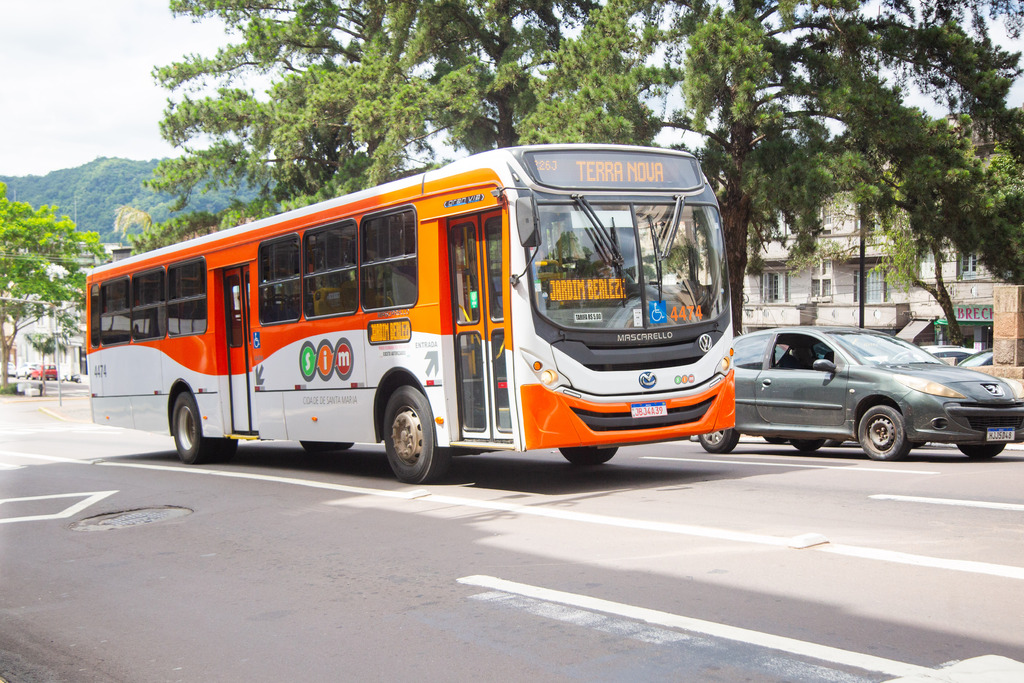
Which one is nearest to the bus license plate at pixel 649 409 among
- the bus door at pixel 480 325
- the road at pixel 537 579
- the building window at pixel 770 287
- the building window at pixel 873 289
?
the road at pixel 537 579

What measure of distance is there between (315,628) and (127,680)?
101 cm

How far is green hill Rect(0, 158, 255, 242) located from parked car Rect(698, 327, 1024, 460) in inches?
4122

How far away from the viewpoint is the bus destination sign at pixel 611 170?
9750 millimetres

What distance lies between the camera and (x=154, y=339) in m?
16.5

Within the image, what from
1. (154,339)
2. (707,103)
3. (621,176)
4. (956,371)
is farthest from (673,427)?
(707,103)

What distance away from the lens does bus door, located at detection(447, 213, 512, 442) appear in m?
9.78

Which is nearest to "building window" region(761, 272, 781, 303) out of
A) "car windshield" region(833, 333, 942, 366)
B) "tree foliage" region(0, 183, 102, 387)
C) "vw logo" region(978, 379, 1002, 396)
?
"tree foliage" region(0, 183, 102, 387)

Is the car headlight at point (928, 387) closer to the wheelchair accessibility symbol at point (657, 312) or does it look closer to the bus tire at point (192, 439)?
the wheelchair accessibility symbol at point (657, 312)

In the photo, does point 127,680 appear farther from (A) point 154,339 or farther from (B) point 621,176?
(A) point 154,339

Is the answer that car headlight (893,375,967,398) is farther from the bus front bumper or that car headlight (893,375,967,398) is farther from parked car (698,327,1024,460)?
the bus front bumper

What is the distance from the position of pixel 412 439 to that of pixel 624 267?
2.96 meters

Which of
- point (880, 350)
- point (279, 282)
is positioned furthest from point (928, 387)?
point (279, 282)

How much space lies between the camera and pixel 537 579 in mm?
6262

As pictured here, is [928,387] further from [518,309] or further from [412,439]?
[412,439]
